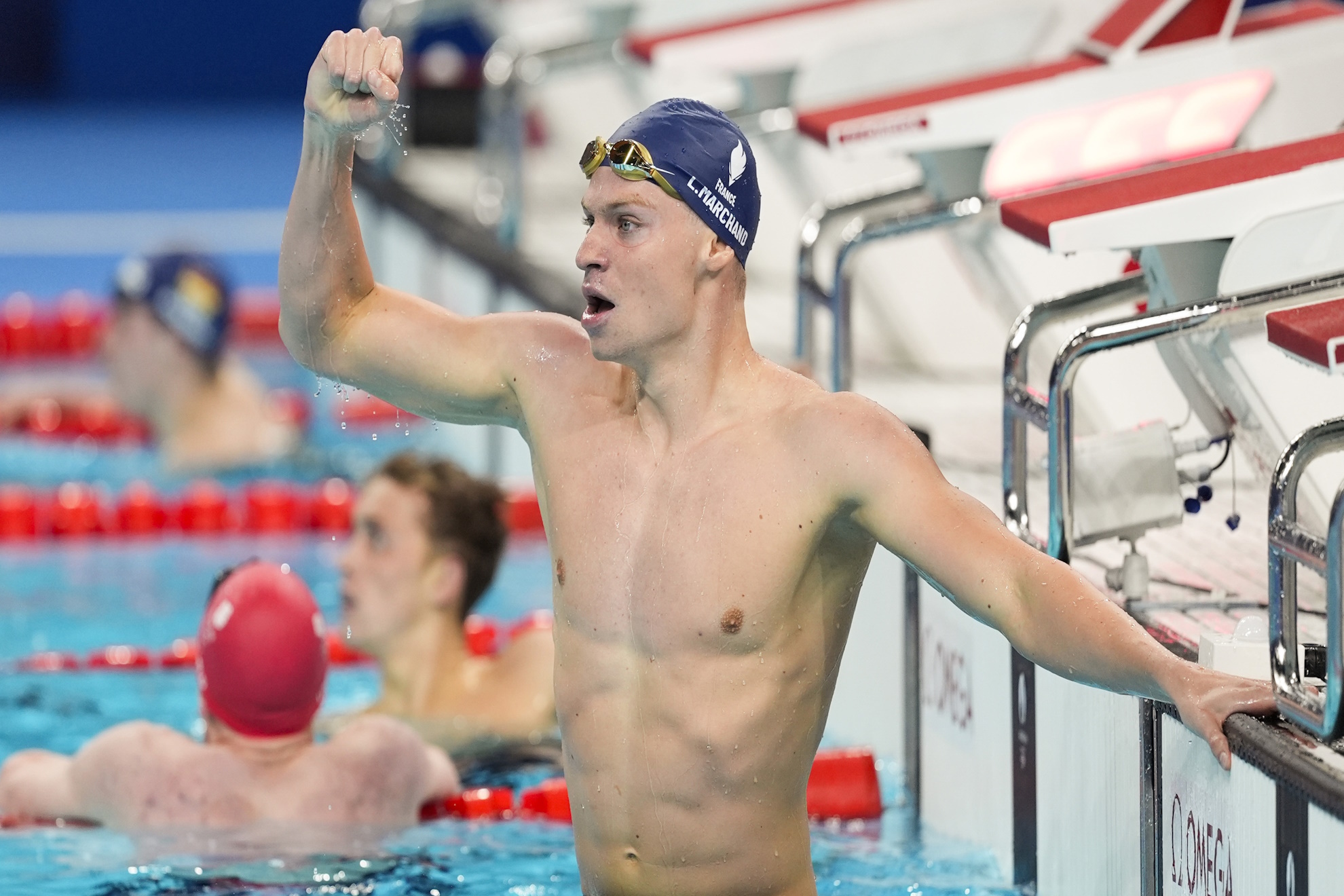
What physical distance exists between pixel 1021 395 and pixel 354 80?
144 cm

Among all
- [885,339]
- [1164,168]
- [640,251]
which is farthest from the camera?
[885,339]

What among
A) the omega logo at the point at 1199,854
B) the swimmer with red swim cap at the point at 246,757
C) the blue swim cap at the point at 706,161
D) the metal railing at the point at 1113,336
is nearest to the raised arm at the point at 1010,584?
the omega logo at the point at 1199,854

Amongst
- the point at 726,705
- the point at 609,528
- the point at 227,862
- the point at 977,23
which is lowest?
the point at 227,862

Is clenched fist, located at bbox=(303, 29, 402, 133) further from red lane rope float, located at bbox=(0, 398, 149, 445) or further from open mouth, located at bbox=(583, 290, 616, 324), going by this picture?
red lane rope float, located at bbox=(0, 398, 149, 445)

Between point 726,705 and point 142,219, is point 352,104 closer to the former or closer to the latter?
point 726,705

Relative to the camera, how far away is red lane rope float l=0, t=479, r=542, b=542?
6.88 m

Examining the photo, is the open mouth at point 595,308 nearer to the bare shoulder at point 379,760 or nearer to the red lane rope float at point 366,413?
the bare shoulder at point 379,760

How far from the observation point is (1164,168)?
13.3 feet

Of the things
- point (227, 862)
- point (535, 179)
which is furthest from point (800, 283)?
point (535, 179)

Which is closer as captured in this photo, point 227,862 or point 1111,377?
point 227,862

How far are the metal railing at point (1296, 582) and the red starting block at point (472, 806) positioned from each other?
6.25 feet

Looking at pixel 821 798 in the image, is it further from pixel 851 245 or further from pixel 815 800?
pixel 851 245

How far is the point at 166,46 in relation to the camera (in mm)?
18062

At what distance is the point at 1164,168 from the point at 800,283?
1247 millimetres
